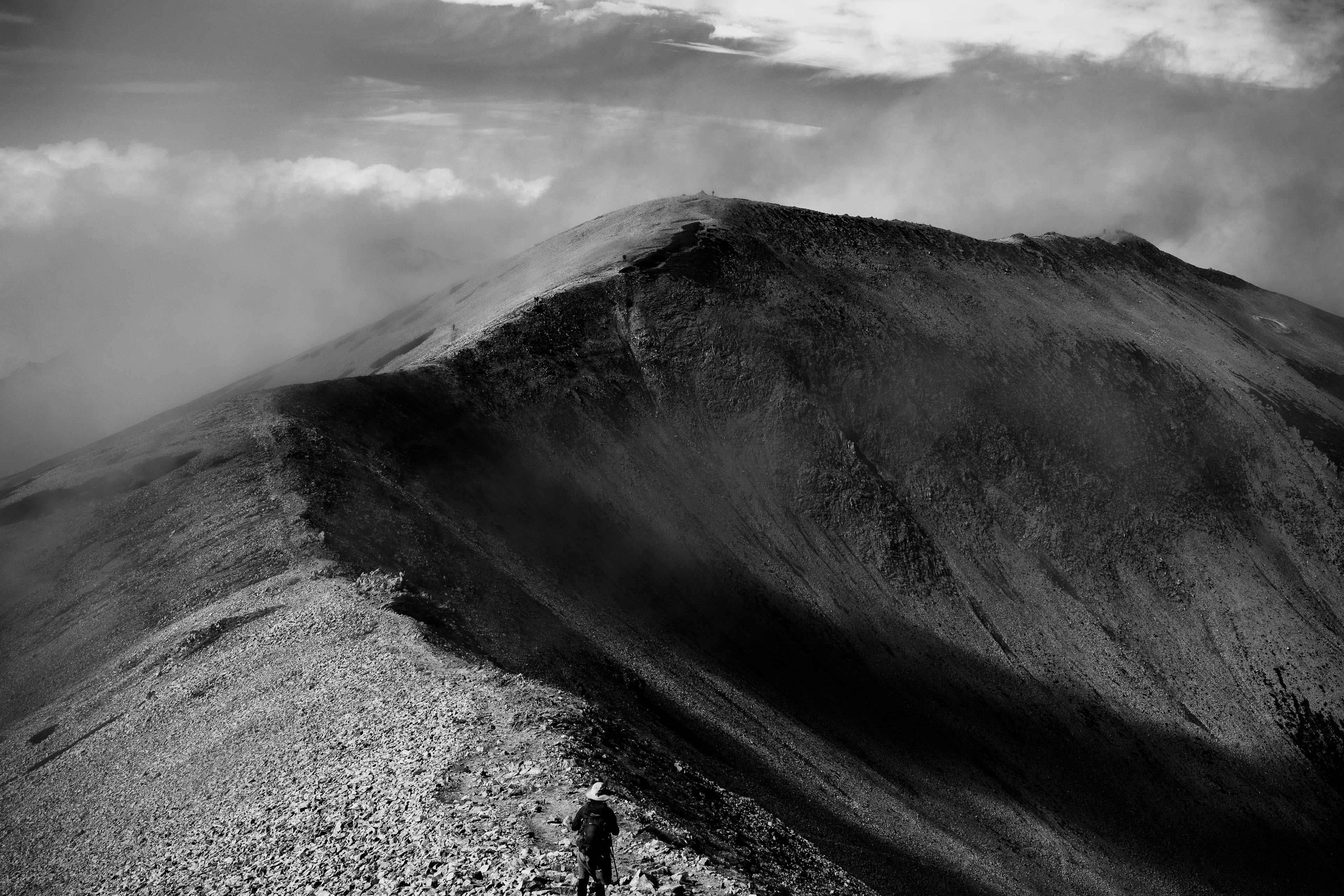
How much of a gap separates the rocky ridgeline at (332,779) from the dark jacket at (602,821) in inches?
52.6

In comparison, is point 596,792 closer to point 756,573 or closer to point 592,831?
point 592,831

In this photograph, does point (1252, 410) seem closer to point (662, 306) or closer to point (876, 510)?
point (876, 510)

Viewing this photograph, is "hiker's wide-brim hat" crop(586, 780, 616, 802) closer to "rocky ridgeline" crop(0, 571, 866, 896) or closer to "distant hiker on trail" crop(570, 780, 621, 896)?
"distant hiker on trail" crop(570, 780, 621, 896)

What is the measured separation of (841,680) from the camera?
66.4 m

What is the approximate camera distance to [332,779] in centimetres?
2378

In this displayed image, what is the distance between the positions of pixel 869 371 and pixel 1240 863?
174 ft

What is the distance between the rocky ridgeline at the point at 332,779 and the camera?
18.2 meters

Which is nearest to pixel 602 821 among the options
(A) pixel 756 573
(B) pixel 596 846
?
(B) pixel 596 846

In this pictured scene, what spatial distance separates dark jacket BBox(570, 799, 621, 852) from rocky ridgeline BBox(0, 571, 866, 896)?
1337 mm

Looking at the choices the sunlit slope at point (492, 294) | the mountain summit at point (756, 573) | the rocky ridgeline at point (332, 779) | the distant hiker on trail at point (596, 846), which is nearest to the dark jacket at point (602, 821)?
the distant hiker on trail at point (596, 846)

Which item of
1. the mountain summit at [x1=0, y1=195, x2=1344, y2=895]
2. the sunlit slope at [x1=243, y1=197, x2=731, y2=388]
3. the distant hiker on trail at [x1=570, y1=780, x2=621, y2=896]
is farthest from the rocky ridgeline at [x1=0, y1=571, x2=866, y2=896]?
the sunlit slope at [x1=243, y1=197, x2=731, y2=388]


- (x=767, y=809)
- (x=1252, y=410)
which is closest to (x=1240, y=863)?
(x=767, y=809)

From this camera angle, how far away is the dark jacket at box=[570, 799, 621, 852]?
50.5 feet

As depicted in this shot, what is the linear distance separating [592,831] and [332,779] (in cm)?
1176
